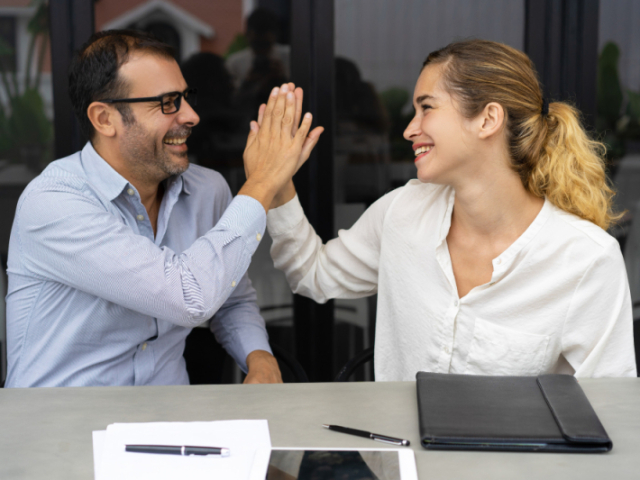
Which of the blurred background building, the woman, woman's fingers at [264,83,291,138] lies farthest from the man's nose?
the blurred background building

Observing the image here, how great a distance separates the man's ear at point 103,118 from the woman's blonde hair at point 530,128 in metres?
0.99

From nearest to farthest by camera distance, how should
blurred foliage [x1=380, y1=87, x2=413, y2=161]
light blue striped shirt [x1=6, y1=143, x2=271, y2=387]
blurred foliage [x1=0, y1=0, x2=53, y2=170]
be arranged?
light blue striped shirt [x1=6, y1=143, x2=271, y2=387]
blurred foliage [x1=0, y1=0, x2=53, y2=170]
blurred foliage [x1=380, y1=87, x2=413, y2=161]

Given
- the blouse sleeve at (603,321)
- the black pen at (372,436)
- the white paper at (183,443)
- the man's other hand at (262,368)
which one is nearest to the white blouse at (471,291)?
the blouse sleeve at (603,321)

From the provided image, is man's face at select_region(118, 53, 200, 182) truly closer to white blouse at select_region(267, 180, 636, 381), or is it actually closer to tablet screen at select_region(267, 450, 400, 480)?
white blouse at select_region(267, 180, 636, 381)

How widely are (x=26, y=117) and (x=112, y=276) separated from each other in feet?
4.19

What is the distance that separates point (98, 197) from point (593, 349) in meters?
1.39

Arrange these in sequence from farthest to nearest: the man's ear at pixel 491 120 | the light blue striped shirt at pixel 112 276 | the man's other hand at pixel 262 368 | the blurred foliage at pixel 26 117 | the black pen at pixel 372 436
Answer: the blurred foliage at pixel 26 117 → the man's other hand at pixel 262 368 → the man's ear at pixel 491 120 → the light blue striped shirt at pixel 112 276 → the black pen at pixel 372 436

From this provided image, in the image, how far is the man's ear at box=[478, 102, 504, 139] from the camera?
63.1 inches

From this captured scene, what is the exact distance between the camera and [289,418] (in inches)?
44.4

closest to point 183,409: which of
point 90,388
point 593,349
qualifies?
point 90,388

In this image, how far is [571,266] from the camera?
1.55 meters

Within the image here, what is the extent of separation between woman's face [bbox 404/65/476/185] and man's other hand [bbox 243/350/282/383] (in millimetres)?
719

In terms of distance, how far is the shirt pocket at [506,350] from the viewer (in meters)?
1.58

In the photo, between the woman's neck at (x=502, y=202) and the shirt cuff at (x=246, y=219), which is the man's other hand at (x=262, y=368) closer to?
the shirt cuff at (x=246, y=219)
